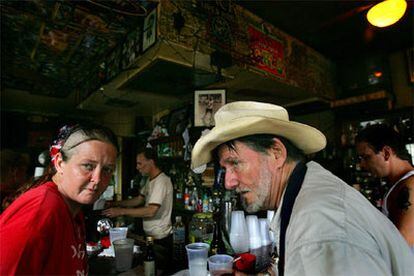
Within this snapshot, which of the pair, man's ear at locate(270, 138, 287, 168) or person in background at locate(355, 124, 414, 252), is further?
person in background at locate(355, 124, 414, 252)

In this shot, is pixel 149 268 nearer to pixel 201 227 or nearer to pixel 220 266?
pixel 220 266

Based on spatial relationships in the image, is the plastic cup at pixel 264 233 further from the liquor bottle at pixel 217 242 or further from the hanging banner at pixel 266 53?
the hanging banner at pixel 266 53

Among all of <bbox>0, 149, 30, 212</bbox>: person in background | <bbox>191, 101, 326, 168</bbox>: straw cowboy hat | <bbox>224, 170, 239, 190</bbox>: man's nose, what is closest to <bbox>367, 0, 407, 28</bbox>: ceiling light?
<bbox>191, 101, 326, 168</bbox>: straw cowboy hat

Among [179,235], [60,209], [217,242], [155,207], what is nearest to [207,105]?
[155,207]

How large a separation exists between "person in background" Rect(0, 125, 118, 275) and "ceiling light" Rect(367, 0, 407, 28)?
312 centimetres

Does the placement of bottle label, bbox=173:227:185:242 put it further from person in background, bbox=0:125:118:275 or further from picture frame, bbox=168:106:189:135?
picture frame, bbox=168:106:189:135

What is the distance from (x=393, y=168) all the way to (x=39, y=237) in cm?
306

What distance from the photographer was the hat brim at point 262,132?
1.35m

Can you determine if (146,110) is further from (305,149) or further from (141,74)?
(305,149)

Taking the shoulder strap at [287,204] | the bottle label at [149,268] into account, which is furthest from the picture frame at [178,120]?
the shoulder strap at [287,204]

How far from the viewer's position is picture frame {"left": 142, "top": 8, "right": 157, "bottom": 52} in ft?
10.6

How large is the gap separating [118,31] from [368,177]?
5109 millimetres

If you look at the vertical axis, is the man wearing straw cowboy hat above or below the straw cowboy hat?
below

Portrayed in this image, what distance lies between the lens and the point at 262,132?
142 centimetres
